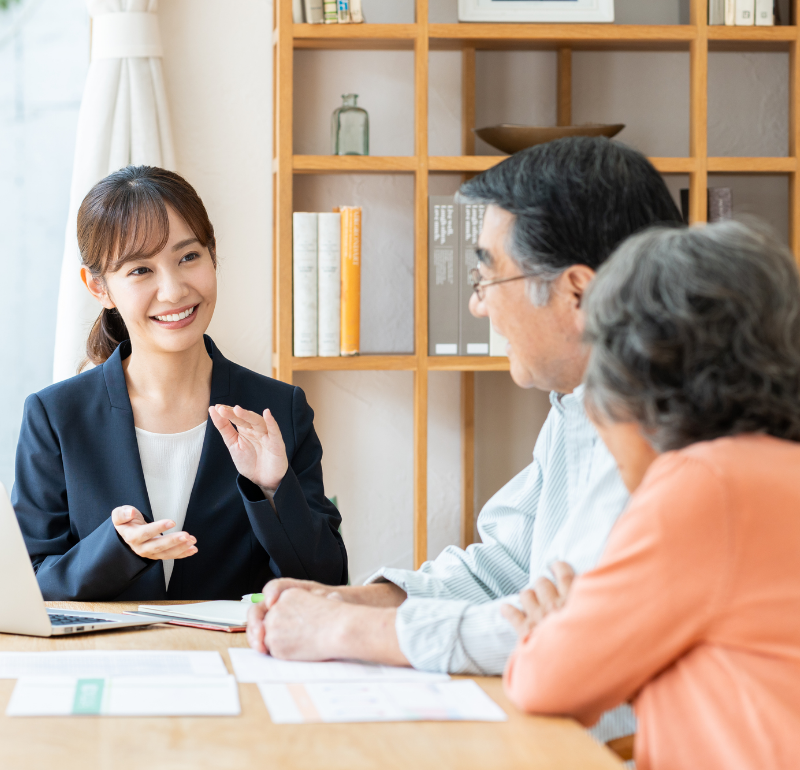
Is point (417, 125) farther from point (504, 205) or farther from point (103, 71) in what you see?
point (504, 205)

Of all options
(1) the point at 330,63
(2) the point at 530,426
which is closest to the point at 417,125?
(1) the point at 330,63

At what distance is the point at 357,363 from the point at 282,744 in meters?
1.61

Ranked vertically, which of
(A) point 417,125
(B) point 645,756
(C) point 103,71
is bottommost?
(B) point 645,756

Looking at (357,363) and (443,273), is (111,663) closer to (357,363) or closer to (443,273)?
(357,363)

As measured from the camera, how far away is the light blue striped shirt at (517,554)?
1.03 meters

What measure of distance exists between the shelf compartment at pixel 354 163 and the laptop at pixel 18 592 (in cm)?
140

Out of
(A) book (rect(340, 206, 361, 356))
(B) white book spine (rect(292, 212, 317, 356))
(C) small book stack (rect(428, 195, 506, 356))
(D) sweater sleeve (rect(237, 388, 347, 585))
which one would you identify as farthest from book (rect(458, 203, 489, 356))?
(D) sweater sleeve (rect(237, 388, 347, 585))

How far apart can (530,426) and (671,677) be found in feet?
6.25

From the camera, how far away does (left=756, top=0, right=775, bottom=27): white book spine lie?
2.37 m

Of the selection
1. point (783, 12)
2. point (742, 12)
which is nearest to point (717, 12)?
point (742, 12)

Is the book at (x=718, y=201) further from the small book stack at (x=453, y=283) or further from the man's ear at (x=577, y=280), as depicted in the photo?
the man's ear at (x=577, y=280)

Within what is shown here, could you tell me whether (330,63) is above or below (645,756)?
above

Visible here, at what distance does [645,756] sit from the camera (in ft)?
2.73

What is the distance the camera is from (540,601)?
0.99m
